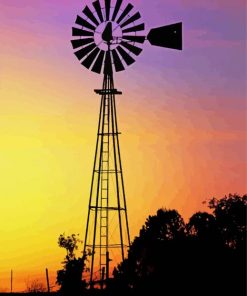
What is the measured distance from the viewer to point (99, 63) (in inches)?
1758

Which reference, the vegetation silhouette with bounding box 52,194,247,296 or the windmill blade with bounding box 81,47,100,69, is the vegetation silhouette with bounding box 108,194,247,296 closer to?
the vegetation silhouette with bounding box 52,194,247,296

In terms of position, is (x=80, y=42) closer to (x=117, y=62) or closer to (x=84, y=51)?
(x=84, y=51)

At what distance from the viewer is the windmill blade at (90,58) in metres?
44.8

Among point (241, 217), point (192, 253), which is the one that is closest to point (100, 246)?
point (192, 253)

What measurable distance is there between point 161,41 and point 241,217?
65.2ft

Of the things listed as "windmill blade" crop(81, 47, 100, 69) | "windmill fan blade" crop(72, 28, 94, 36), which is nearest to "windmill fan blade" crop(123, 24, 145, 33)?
"windmill blade" crop(81, 47, 100, 69)

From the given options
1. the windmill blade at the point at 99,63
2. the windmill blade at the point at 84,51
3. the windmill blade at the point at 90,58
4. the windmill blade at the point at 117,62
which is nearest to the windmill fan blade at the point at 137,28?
the windmill blade at the point at 117,62

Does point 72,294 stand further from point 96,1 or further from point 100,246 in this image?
point 96,1

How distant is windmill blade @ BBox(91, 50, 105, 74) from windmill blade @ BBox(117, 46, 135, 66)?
903 mm

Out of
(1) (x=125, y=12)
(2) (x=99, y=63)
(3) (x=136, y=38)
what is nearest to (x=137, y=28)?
(3) (x=136, y=38)

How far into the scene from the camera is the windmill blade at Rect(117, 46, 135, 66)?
44.2 metres

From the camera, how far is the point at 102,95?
4419 cm

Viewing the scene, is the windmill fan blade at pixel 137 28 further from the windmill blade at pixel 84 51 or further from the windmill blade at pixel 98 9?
the windmill blade at pixel 84 51

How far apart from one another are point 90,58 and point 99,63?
0.57m
